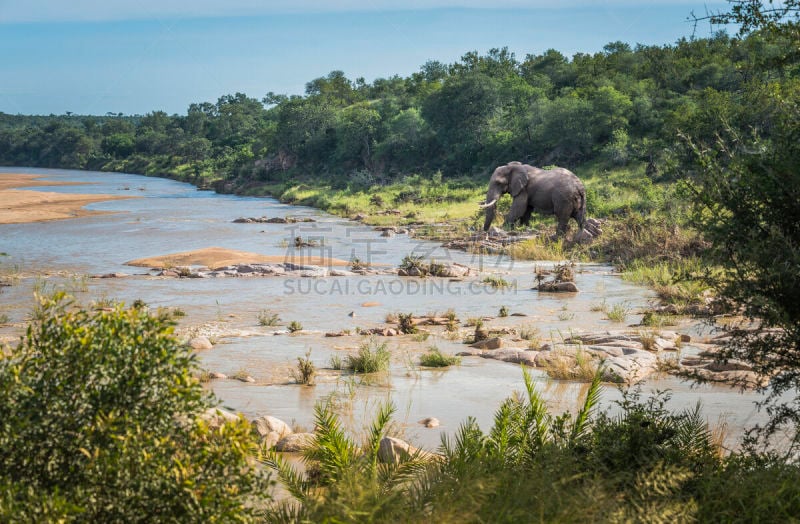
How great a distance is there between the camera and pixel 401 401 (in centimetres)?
902

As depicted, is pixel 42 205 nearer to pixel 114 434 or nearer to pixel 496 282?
pixel 496 282

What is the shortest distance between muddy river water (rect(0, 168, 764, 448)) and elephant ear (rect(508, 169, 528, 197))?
2.73 metres

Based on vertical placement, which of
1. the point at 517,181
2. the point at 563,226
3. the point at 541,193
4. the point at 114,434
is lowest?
the point at 563,226

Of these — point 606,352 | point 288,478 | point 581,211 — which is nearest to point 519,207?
point 581,211

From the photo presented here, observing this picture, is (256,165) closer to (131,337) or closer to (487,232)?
(487,232)

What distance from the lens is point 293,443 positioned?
7117 mm

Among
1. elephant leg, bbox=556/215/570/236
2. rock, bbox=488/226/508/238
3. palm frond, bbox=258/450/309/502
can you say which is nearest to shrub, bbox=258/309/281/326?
palm frond, bbox=258/450/309/502

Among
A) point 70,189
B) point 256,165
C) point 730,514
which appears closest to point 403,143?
point 256,165

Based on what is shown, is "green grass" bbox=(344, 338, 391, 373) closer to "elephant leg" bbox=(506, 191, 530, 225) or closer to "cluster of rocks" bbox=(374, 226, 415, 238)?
"elephant leg" bbox=(506, 191, 530, 225)

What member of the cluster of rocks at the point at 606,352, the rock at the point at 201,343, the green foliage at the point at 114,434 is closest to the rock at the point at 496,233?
the cluster of rocks at the point at 606,352

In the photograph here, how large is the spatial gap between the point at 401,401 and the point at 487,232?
17.6 m

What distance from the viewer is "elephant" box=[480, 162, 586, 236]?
24047 millimetres

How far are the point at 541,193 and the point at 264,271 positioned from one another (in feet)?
29.8

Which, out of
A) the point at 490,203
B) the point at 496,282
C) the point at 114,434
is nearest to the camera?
the point at 114,434
